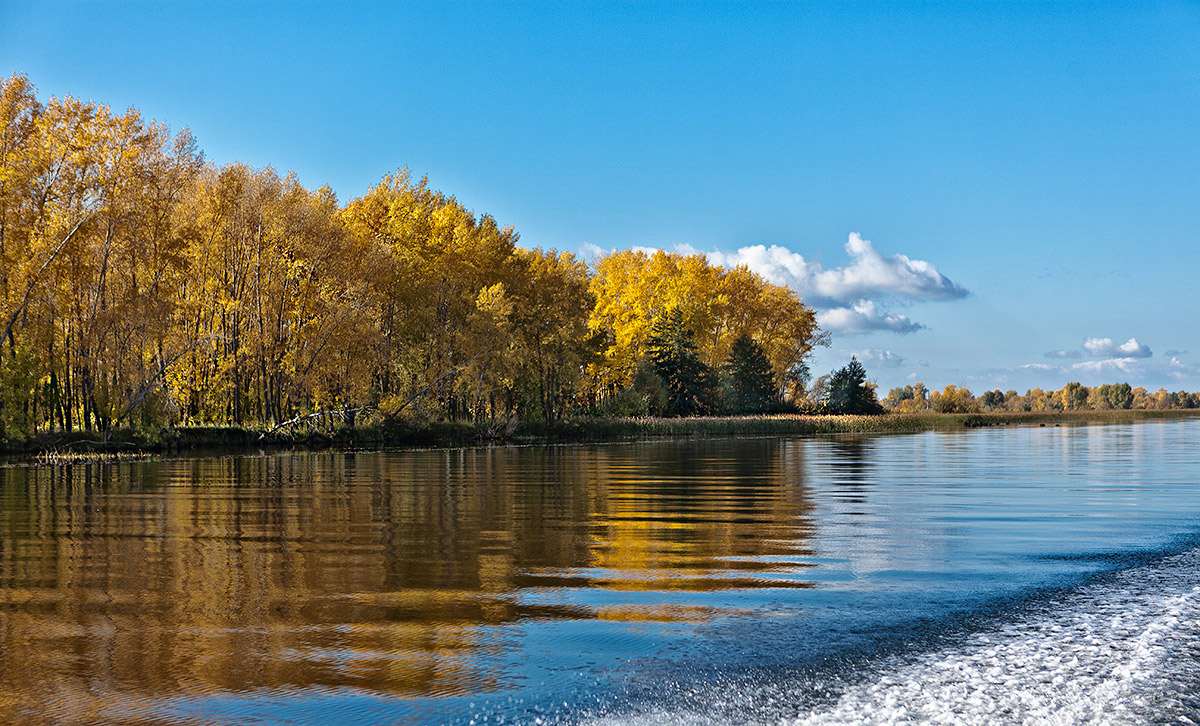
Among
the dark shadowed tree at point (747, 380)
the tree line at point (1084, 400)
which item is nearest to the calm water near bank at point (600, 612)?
the dark shadowed tree at point (747, 380)

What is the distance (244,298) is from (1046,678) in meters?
40.9

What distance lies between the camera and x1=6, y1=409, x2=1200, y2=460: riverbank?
105 feet

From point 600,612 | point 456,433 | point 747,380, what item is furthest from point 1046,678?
point 747,380

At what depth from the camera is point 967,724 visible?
479 cm

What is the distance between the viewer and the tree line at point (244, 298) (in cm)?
3123

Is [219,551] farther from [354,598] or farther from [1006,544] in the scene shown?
[1006,544]

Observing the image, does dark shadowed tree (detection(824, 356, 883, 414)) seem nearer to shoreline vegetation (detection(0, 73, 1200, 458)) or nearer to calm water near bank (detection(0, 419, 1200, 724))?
shoreline vegetation (detection(0, 73, 1200, 458))

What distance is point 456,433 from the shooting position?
4656 centimetres

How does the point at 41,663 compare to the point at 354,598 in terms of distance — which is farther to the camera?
the point at 354,598

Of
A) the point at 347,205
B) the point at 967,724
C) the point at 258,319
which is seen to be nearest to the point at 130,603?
the point at 967,724

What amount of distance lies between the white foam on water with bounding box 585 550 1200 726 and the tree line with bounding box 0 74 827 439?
30.2 meters

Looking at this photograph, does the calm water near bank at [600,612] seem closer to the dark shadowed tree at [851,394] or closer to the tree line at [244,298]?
the tree line at [244,298]

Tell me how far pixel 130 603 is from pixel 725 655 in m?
4.79

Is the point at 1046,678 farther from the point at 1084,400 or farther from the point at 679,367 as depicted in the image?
the point at 1084,400
